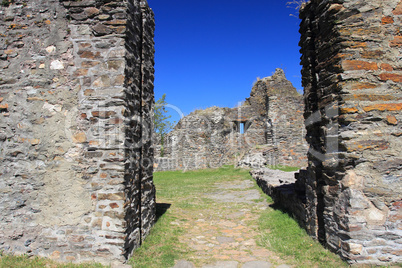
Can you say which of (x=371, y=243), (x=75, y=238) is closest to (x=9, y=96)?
(x=75, y=238)

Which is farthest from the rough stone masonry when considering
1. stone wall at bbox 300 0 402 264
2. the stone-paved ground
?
the stone-paved ground

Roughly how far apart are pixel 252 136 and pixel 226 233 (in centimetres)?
1568

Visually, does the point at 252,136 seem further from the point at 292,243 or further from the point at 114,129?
the point at 114,129

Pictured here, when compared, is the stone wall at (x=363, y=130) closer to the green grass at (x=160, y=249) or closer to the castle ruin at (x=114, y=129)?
the castle ruin at (x=114, y=129)

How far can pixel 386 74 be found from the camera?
145 inches

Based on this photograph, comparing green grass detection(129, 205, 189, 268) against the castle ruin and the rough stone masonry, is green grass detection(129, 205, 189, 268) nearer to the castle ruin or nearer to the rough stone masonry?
the castle ruin

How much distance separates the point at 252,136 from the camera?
20578 mm

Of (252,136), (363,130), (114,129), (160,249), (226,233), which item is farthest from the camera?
(252,136)

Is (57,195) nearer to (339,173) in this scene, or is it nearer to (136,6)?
(136,6)

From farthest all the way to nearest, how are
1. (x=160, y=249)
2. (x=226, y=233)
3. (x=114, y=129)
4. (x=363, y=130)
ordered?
(x=226, y=233) < (x=160, y=249) < (x=114, y=129) < (x=363, y=130)

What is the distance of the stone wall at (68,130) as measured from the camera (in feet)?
13.0

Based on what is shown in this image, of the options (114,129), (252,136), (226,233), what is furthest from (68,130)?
(252,136)

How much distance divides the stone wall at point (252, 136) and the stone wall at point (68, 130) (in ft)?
40.9

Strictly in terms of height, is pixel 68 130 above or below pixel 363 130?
above
